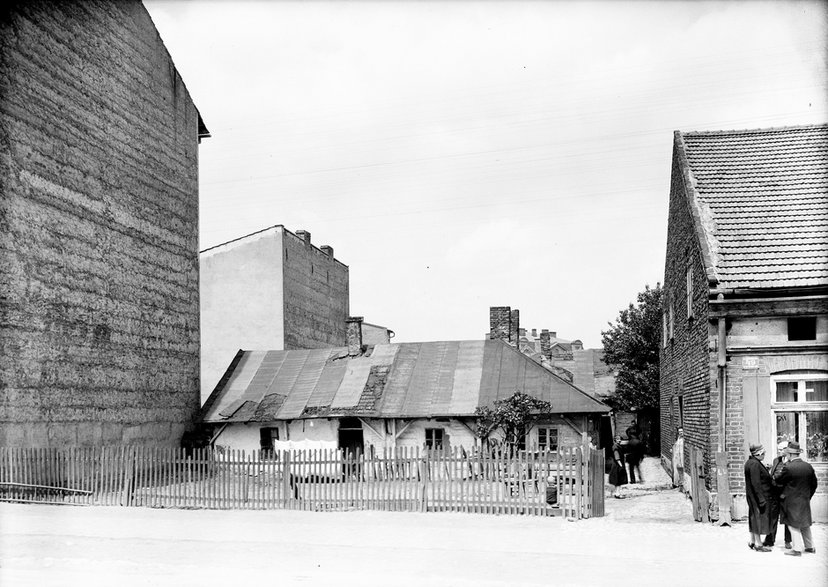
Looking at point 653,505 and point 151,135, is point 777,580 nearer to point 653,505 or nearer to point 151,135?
point 653,505

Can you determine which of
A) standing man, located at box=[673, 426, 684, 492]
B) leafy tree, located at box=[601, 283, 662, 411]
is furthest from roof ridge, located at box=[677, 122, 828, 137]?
leafy tree, located at box=[601, 283, 662, 411]

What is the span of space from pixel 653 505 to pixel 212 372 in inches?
1000

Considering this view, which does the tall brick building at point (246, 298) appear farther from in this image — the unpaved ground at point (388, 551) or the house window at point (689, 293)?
the house window at point (689, 293)

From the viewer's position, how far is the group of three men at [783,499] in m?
11.0

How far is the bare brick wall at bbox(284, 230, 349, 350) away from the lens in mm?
38281

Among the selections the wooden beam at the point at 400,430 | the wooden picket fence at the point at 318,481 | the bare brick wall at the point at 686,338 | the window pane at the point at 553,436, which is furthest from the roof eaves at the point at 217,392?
the bare brick wall at the point at 686,338

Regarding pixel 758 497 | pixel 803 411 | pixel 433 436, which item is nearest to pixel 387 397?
pixel 433 436

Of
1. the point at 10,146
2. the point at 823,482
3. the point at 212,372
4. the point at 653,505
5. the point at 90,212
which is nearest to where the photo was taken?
the point at 823,482

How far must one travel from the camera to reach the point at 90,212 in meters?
22.7

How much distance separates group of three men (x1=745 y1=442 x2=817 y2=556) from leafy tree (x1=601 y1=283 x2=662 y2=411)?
28037mm

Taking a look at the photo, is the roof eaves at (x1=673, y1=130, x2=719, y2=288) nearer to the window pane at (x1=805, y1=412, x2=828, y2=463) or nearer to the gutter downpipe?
the gutter downpipe

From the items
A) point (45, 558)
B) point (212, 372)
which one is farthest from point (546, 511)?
point (212, 372)

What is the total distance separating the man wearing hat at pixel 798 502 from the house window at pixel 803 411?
2.76 m

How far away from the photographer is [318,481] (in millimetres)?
16719
